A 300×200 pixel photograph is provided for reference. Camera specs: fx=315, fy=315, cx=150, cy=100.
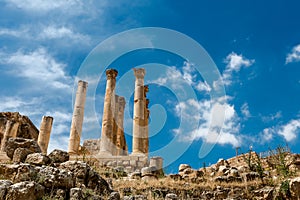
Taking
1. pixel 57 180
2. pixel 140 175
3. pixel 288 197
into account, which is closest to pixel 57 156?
pixel 57 180

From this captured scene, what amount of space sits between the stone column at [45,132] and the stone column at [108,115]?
5889 millimetres

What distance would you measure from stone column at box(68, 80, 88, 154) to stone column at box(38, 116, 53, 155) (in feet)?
11.7

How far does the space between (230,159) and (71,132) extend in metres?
12.1

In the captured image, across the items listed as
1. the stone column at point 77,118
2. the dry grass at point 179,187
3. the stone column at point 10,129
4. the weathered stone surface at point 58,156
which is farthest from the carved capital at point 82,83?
the weathered stone surface at point 58,156

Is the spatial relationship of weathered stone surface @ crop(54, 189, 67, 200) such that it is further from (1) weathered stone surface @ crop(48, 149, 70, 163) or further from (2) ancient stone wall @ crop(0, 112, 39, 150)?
(2) ancient stone wall @ crop(0, 112, 39, 150)

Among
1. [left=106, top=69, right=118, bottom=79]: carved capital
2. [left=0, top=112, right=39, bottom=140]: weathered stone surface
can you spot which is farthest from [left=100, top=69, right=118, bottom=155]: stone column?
[left=0, top=112, right=39, bottom=140]: weathered stone surface

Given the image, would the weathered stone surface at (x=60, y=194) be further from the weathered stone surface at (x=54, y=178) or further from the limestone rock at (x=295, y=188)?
the limestone rock at (x=295, y=188)

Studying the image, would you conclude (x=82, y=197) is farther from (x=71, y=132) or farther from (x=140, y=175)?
(x=71, y=132)

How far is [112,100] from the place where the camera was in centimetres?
2489

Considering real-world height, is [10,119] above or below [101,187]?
above

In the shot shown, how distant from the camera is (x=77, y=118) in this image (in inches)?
970

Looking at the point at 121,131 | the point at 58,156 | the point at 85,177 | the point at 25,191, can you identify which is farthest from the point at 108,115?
the point at 25,191

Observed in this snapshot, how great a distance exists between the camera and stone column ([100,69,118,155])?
22.8 meters

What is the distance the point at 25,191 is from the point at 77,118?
19.0 metres
